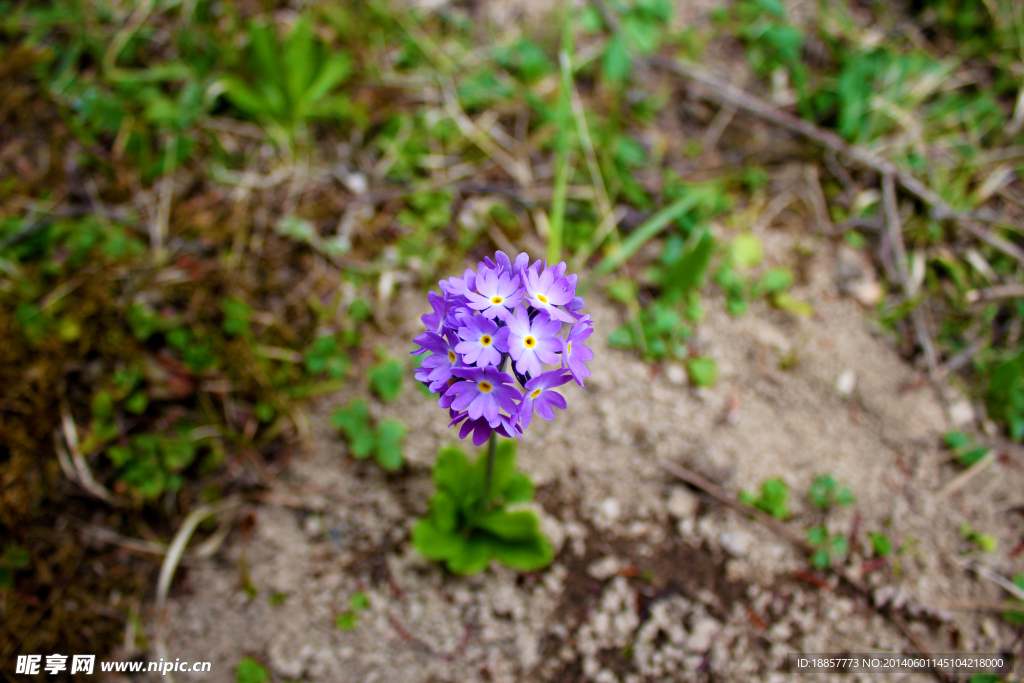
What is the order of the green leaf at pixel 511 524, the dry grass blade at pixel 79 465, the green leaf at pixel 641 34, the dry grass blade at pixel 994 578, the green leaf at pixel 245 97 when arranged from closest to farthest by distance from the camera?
the green leaf at pixel 511 524 < the dry grass blade at pixel 994 578 < the dry grass blade at pixel 79 465 < the green leaf at pixel 245 97 < the green leaf at pixel 641 34

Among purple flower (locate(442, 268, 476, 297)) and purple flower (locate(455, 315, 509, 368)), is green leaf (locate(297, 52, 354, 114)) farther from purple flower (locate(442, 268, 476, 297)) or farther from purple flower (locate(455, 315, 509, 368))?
purple flower (locate(455, 315, 509, 368))

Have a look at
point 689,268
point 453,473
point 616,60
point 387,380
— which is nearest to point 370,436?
point 387,380

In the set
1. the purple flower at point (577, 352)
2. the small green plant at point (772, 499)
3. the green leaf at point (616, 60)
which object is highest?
the green leaf at point (616, 60)

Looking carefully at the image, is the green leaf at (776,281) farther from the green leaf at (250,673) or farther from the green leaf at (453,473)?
the green leaf at (250,673)

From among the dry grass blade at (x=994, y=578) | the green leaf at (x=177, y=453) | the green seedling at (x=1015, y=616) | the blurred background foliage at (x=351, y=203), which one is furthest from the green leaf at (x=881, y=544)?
the green leaf at (x=177, y=453)

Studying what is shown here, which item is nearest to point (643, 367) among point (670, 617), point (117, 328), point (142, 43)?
point (670, 617)

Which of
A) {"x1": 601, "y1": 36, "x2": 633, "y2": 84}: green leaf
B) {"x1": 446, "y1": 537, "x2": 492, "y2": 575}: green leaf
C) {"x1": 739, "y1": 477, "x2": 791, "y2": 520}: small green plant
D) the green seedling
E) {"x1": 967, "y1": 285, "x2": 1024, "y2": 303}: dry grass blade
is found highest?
{"x1": 601, "y1": 36, "x2": 633, "y2": 84}: green leaf

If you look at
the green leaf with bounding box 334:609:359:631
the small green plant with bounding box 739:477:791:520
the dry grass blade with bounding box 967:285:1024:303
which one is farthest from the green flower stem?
the dry grass blade with bounding box 967:285:1024:303
